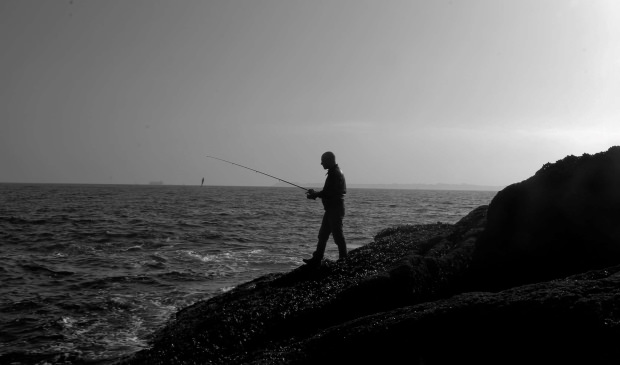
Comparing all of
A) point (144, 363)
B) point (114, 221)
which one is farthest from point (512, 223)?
point (114, 221)

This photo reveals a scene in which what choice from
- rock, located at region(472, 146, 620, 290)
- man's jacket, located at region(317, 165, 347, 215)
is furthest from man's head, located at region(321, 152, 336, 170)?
rock, located at region(472, 146, 620, 290)

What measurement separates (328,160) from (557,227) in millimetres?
4074

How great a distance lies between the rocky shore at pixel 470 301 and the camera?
2.60 m

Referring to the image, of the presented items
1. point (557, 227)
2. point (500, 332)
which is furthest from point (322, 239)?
point (500, 332)

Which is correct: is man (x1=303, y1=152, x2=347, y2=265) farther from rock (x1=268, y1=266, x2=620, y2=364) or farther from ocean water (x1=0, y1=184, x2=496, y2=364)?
rock (x1=268, y1=266, x2=620, y2=364)

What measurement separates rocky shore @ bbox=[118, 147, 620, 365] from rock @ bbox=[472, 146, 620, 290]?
0.01 meters

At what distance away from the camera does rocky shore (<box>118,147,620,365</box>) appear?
2.60m

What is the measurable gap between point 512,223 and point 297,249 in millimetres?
10225

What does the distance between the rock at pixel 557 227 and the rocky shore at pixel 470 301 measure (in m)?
0.01

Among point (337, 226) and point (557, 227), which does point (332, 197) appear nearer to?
point (337, 226)

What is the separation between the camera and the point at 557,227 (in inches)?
204

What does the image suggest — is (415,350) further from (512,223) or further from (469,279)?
(512,223)

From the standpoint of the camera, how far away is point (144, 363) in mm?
5121

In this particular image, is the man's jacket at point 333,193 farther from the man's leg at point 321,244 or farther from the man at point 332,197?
the man's leg at point 321,244
